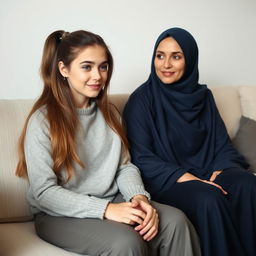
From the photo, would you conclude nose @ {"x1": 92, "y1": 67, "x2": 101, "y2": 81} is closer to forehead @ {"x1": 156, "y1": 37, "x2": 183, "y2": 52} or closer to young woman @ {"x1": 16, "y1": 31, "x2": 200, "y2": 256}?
young woman @ {"x1": 16, "y1": 31, "x2": 200, "y2": 256}

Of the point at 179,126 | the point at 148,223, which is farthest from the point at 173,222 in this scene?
the point at 179,126

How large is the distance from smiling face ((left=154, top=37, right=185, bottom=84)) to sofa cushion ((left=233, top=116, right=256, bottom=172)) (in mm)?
526

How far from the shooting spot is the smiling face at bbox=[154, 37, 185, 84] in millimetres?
1933

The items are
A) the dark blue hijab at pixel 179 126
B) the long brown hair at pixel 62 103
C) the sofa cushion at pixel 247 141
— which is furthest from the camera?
the sofa cushion at pixel 247 141

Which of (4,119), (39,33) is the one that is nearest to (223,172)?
(4,119)

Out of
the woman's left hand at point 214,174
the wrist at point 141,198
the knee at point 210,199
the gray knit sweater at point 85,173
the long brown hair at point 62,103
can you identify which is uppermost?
the long brown hair at point 62,103

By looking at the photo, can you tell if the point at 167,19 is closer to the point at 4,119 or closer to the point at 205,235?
the point at 4,119

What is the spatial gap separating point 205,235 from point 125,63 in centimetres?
118

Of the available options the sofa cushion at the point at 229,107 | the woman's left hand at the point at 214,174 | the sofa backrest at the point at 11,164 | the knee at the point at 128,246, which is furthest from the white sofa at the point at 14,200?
the sofa cushion at the point at 229,107

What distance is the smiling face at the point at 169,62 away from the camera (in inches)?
76.1

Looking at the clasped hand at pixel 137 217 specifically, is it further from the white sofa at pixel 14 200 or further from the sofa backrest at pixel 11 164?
the sofa backrest at pixel 11 164

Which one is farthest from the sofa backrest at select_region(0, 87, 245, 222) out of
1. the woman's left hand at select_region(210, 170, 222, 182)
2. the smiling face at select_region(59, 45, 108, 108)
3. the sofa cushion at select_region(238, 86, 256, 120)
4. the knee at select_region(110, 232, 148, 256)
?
the sofa cushion at select_region(238, 86, 256, 120)

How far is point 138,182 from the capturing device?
1645mm

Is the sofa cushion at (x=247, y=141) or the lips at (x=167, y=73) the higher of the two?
the lips at (x=167, y=73)
